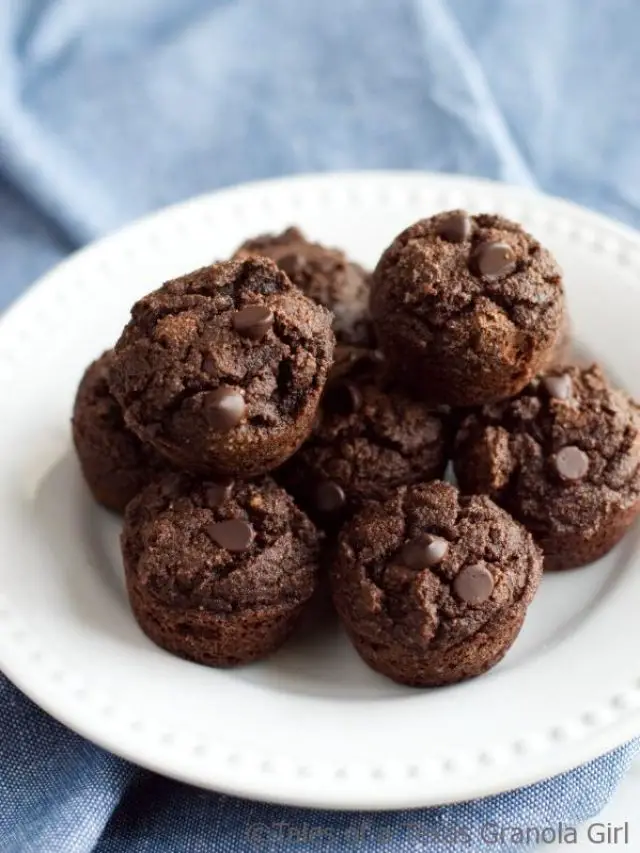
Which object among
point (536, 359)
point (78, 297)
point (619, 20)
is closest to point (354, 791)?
point (536, 359)

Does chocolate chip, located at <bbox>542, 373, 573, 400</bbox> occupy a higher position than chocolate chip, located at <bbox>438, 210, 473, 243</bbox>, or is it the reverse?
chocolate chip, located at <bbox>438, 210, 473, 243</bbox>

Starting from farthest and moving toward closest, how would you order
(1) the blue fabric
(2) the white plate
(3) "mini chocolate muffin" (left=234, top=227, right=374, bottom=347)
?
(1) the blue fabric
(3) "mini chocolate muffin" (left=234, top=227, right=374, bottom=347)
(2) the white plate

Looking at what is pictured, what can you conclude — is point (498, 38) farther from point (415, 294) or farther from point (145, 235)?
point (415, 294)

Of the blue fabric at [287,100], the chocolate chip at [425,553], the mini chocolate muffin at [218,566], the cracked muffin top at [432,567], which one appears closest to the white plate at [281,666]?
the mini chocolate muffin at [218,566]

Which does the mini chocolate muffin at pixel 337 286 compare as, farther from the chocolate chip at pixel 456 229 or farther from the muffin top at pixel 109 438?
the muffin top at pixel 109 438

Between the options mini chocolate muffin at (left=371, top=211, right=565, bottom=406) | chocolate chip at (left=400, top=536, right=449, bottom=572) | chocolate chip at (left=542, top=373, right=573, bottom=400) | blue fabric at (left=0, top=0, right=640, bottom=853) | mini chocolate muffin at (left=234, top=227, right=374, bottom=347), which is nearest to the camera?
chocolate chip at (left=400, top=536, right=449, bottom=572)

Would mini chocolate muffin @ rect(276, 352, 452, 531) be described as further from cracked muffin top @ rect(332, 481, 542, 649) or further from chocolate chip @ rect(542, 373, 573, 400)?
chocolate chip @ rect(542, 373, 573, 400)

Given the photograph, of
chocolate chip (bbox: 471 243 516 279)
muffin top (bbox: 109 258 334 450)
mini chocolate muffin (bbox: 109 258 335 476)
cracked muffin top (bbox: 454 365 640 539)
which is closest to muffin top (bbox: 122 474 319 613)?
mini chocolate muffin (bbox: 109 258 335 476)
